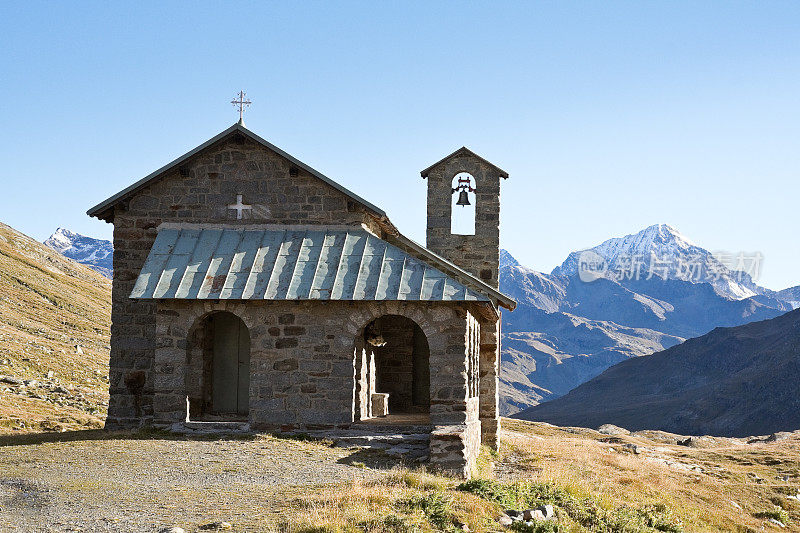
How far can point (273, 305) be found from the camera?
17297 millimetres

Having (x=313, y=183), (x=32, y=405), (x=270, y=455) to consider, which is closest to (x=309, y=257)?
(x=313, y=183)

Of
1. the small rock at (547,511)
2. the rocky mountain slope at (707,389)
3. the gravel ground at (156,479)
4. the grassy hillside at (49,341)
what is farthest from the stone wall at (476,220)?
the rocky mountain slope at (707,389)

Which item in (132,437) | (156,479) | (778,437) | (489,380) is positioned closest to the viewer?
(156,479)

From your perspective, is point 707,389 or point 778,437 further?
point 707,389

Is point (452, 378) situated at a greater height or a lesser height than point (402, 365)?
lesser

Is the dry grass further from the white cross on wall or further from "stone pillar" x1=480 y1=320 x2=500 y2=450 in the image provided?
the white cross on wall

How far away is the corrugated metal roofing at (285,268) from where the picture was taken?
16.9 m

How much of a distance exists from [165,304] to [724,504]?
13.5 m

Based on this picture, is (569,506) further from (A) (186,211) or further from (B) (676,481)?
(A) (186,211)

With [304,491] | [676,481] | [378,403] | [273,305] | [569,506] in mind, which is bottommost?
[676,481]

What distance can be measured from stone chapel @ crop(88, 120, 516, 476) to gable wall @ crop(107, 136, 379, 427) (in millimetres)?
29

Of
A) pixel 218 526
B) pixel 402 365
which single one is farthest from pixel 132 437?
pixel 402 365

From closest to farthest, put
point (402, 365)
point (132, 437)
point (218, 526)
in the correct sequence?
point (218, 526)
point (132, 437)
point (402, 365)

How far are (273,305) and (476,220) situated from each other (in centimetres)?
740
